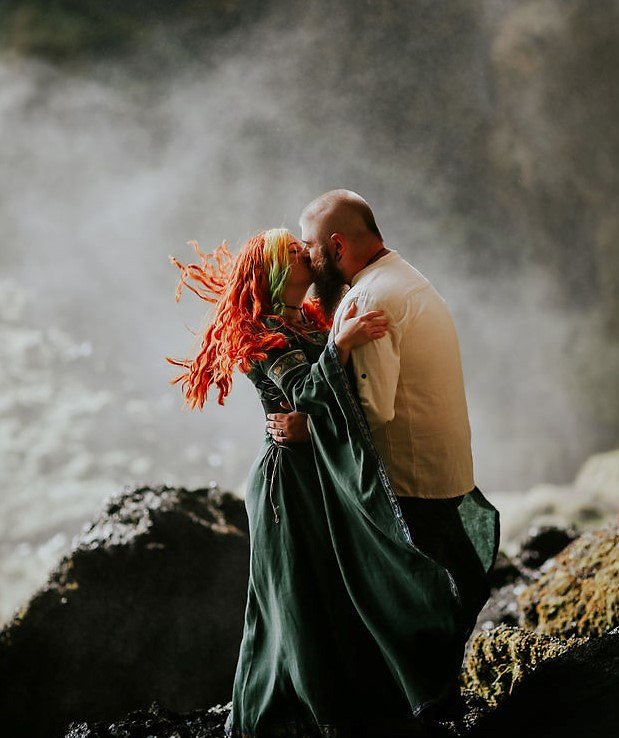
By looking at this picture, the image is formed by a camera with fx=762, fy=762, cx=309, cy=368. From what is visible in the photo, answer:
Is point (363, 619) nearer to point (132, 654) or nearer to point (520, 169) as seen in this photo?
point (132, 654)

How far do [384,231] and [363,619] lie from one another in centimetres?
522

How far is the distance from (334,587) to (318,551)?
4.9 inches

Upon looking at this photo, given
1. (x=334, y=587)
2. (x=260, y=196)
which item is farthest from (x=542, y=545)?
(x=260, y=196)

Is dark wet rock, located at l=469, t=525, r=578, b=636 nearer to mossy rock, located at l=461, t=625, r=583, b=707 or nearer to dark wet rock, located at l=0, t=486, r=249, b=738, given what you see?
mossy rock, located at l=461, t=625, r=583, b=707

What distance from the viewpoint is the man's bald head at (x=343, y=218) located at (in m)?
2.42

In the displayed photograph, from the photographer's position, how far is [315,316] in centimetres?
269

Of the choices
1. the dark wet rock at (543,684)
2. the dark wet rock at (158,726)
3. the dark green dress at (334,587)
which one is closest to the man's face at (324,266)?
the dark green dress at (334,587)

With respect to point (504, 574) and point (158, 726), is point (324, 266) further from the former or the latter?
point (504, 574)

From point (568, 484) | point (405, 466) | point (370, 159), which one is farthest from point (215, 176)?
point (405, 466)

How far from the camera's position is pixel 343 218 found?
242cm

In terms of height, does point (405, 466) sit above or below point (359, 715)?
above

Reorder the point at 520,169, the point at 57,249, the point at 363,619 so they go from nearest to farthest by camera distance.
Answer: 1. the point at 363,619
2. the point at 57,249
3. the point at 520,169

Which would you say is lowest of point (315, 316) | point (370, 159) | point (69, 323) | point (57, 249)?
point (315, 316)

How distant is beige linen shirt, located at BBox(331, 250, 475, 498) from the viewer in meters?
2.30
